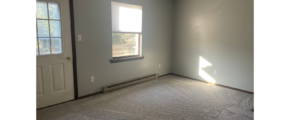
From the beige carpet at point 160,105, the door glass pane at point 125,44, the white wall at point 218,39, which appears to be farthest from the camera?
the door glass pane at point 125,44

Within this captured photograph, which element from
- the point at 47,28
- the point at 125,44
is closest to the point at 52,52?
the point at 47,28

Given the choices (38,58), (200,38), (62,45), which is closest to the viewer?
(38,58)

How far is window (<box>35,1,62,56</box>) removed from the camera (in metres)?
2.56

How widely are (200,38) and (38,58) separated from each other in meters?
3.41

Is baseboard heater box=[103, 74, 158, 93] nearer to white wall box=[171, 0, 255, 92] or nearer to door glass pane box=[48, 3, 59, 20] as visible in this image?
white wall box=[171, 0, 255, 92]

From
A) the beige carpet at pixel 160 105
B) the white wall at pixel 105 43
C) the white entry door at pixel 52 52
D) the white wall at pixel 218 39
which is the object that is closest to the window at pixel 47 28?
the white entry door at pixel 52 52

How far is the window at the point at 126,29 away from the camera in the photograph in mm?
3527

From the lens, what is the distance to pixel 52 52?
Answer: 277cm

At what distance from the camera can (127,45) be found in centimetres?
393

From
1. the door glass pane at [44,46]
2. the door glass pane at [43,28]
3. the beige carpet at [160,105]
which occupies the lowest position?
the beige carpet at [160,105]

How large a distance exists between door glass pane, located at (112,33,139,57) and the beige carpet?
79 cm

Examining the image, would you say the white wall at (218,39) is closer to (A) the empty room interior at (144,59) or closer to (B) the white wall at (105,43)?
(A) the empty room interior at (144,59)
